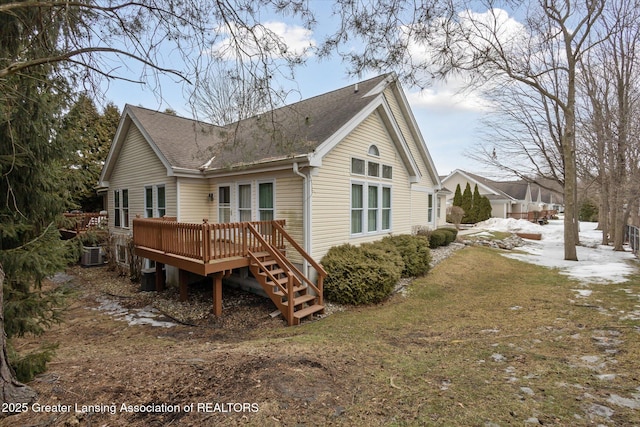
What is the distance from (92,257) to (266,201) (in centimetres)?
1005

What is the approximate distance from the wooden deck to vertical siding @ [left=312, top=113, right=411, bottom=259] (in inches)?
40.2

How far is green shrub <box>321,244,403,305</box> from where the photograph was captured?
760 centimetres

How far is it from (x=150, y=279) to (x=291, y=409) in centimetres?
891

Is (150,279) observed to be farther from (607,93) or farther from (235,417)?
(607,93)

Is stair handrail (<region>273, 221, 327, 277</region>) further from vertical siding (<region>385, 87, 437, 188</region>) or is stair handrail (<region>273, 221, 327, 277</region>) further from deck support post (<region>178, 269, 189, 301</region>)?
vertical siding (<region>385, 87, 437, 188</region>)

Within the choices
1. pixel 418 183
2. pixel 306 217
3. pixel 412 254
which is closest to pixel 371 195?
pixel 412 254

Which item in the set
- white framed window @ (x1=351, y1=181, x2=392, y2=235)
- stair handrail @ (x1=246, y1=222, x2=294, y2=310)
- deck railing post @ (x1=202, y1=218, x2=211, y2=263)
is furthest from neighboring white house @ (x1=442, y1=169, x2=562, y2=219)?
deck railing post @ (x1=202, y1=218, x2=211, y2=263)

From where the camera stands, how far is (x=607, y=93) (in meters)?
13.2

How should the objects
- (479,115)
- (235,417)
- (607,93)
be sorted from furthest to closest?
1. (479,115)
2. (607,93)
3. (235,417)

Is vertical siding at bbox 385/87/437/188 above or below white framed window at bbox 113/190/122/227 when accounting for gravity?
above

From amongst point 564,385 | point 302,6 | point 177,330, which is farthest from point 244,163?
point 564,385

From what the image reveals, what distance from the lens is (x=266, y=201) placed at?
29.7 feet

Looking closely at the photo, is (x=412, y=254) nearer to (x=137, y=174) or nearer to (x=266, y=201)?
(x=266, y=201)

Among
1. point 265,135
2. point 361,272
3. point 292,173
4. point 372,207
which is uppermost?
point 265,135
